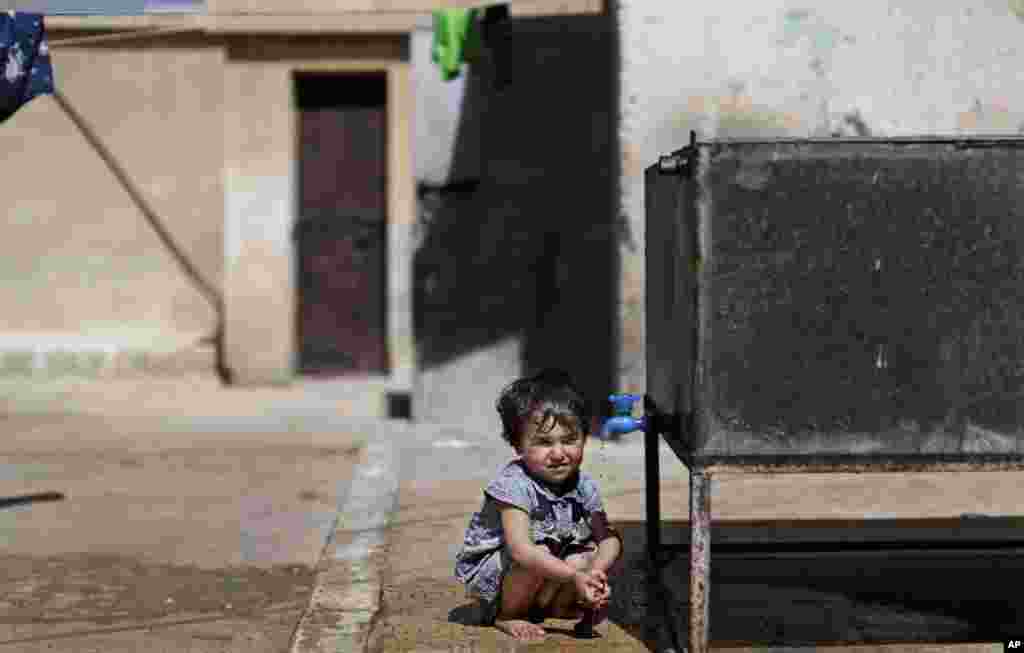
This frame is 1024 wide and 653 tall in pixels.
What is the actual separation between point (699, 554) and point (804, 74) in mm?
4519

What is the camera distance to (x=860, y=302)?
377 centimetres

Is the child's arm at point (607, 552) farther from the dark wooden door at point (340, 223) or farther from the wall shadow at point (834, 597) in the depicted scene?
the dark wooden door at point (340, 223)

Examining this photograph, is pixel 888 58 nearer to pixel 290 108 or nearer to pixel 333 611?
pixel 333 611

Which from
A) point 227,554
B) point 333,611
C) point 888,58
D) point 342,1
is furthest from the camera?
point 342,1

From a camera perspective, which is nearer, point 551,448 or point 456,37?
point 551,448

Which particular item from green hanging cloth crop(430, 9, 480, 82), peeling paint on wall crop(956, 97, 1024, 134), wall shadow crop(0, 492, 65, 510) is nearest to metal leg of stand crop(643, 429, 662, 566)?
wall shadow crop(0, 492, 65, 510)

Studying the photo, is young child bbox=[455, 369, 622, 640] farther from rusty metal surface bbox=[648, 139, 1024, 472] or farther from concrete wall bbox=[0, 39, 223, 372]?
concrete wall bbox=[0, 39, 223, 372]

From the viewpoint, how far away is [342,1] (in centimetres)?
1237

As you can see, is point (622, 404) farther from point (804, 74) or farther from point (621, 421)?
point (804, 74)

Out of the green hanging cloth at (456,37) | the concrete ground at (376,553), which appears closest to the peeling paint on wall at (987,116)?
the concrete ground at (376,553)

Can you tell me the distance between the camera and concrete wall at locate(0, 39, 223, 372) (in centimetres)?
1278

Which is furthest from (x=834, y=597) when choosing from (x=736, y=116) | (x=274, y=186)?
(x=274, y=186)

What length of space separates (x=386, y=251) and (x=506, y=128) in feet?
13.4

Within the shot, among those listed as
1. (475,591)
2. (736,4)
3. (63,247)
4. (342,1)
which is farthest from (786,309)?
(63,247)
